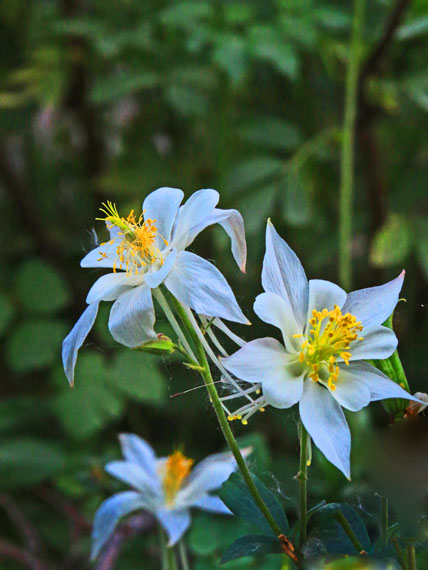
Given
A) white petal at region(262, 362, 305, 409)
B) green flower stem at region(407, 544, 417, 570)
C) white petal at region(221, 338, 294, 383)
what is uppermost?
white petal at region(221, 338, 294, 383)

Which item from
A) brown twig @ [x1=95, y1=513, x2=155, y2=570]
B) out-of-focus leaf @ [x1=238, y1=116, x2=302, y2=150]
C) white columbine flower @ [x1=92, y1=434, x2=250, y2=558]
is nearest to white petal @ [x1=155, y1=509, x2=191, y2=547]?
white columbine flower @ [x1=92, y1=434, x2=250, y2=558]

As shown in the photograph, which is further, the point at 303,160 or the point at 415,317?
the point at 303,160

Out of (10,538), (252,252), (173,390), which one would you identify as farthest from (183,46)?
(10,538)

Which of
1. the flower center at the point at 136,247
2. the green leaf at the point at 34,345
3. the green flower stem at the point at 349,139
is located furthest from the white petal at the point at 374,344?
the green leaf at the point at 34,345

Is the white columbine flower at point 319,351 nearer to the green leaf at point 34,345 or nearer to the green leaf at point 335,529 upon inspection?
the green leaf at point 335,529

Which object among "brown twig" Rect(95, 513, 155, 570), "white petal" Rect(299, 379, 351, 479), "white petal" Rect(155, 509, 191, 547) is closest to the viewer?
"white petal" Rect(299, 379, 351, 479)

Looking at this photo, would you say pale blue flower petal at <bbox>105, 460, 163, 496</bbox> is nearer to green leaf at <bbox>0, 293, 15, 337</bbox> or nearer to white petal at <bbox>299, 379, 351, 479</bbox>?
white petal at <bbox>299, 379, 351, 479</bbox>

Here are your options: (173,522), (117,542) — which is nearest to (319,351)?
(173,522)

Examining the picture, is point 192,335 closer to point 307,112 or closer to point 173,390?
point 173,390
